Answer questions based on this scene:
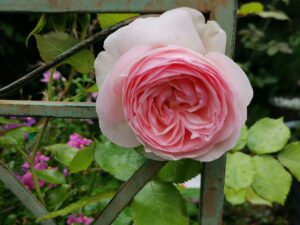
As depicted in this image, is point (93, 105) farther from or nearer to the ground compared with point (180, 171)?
farther from the ground

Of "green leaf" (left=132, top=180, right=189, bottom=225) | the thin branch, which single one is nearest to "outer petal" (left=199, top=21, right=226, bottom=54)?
the thin branch

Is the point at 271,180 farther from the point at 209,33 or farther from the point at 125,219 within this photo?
the point at 209,33

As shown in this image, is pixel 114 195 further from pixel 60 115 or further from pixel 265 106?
pixel 265 106

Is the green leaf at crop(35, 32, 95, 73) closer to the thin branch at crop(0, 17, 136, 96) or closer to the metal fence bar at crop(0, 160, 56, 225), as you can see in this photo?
the thin branch at crop(0, 17, 136, 96)

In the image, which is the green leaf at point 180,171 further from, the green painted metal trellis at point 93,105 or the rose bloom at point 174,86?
the rose bloom at point 174,86

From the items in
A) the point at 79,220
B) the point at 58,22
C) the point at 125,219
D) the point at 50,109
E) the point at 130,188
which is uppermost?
the point at 58,22

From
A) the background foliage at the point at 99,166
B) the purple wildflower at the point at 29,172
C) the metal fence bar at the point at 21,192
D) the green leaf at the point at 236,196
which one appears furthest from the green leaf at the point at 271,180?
the purple wildflower at the point at 29,172

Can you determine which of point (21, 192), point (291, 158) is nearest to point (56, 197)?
point (21, 192)
